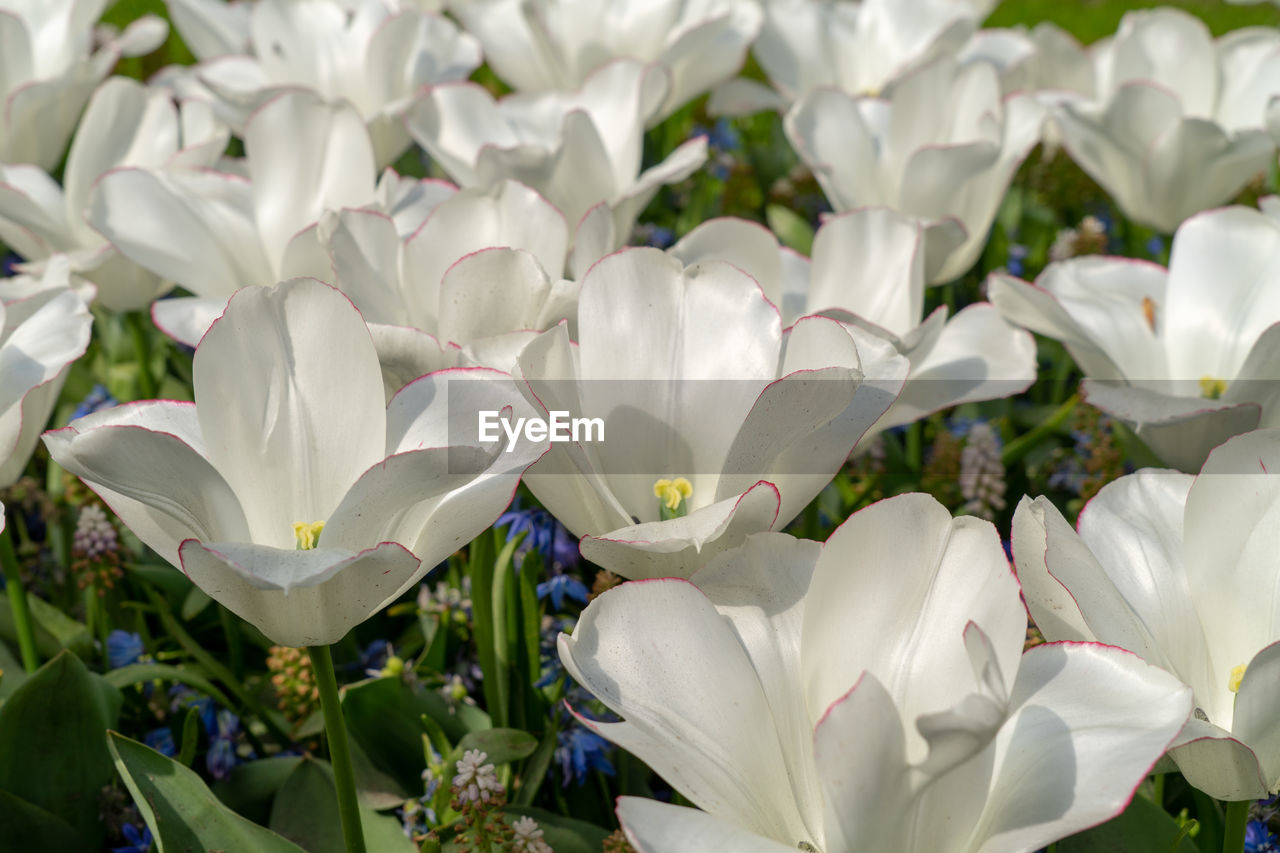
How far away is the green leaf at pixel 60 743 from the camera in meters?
1.31

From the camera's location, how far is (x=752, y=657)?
0.95m

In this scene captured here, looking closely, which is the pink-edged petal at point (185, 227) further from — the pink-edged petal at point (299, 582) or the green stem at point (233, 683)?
the pink-edged petal at point (299, 582)

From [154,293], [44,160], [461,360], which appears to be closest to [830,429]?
[461,360]

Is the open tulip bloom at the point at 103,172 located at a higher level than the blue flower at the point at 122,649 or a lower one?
higher

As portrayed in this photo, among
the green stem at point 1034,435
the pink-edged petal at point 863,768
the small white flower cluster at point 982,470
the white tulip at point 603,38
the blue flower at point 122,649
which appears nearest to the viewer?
the pink-edged petal at point 863,768

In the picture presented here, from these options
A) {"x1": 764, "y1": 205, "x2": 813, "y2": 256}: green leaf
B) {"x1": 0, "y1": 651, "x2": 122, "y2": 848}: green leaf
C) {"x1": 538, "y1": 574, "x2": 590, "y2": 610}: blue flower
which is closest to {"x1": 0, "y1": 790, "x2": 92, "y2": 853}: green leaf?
{"x1": 0, "y1": 651, "x2": 122, "y2": 848}: green leaf

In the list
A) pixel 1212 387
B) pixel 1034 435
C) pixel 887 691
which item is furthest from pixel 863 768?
pixel 1034 435

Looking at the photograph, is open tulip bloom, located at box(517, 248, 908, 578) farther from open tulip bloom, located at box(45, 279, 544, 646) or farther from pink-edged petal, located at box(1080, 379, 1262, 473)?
pink-edged petal, located at box(1080, 379, 1262, 473)

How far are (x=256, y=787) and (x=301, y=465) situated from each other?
Answer: 506mm

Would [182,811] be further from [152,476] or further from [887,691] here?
[887,691]

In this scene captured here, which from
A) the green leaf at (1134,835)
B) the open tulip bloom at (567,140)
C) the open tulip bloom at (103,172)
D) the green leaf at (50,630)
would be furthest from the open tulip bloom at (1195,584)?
the open tulip bloom at (103,172)

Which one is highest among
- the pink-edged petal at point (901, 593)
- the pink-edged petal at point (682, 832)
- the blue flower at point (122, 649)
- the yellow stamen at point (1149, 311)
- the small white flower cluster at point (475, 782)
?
the pink-edged petal at point (901, 593)

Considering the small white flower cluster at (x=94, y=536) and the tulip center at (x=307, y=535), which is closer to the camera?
the tulip center at (x=307, y=535)

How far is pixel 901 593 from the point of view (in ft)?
2.98
